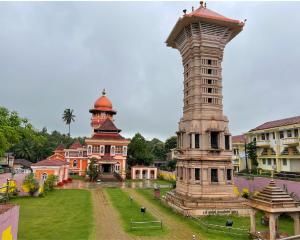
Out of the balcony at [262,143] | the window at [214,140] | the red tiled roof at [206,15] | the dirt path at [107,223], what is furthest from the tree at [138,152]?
the red tiled roof at [206,15]

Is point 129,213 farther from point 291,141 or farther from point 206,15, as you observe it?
point 291,141

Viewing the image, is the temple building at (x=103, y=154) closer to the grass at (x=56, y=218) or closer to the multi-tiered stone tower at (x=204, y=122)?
the grass at (x=56, y=218)

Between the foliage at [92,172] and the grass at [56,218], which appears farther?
the foliage at [92,172]

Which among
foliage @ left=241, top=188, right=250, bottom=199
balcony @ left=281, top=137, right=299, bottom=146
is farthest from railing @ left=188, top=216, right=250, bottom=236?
balcony @ left=281, top=137, right=299, bottom=146

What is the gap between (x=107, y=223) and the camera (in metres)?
20.6

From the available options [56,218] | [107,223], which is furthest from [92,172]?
[107,223]

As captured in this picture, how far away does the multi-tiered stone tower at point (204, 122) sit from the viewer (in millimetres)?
26266

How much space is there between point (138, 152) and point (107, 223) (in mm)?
40961

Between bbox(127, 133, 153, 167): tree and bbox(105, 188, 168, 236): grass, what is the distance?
26.2 metres

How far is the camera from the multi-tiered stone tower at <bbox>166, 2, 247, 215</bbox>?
26.3 meters

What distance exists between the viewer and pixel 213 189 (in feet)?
86.0

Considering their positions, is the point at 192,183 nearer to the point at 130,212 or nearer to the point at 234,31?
the point at 130,212

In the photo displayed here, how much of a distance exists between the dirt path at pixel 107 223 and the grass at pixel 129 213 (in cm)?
52

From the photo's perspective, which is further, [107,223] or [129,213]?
[129,213]
